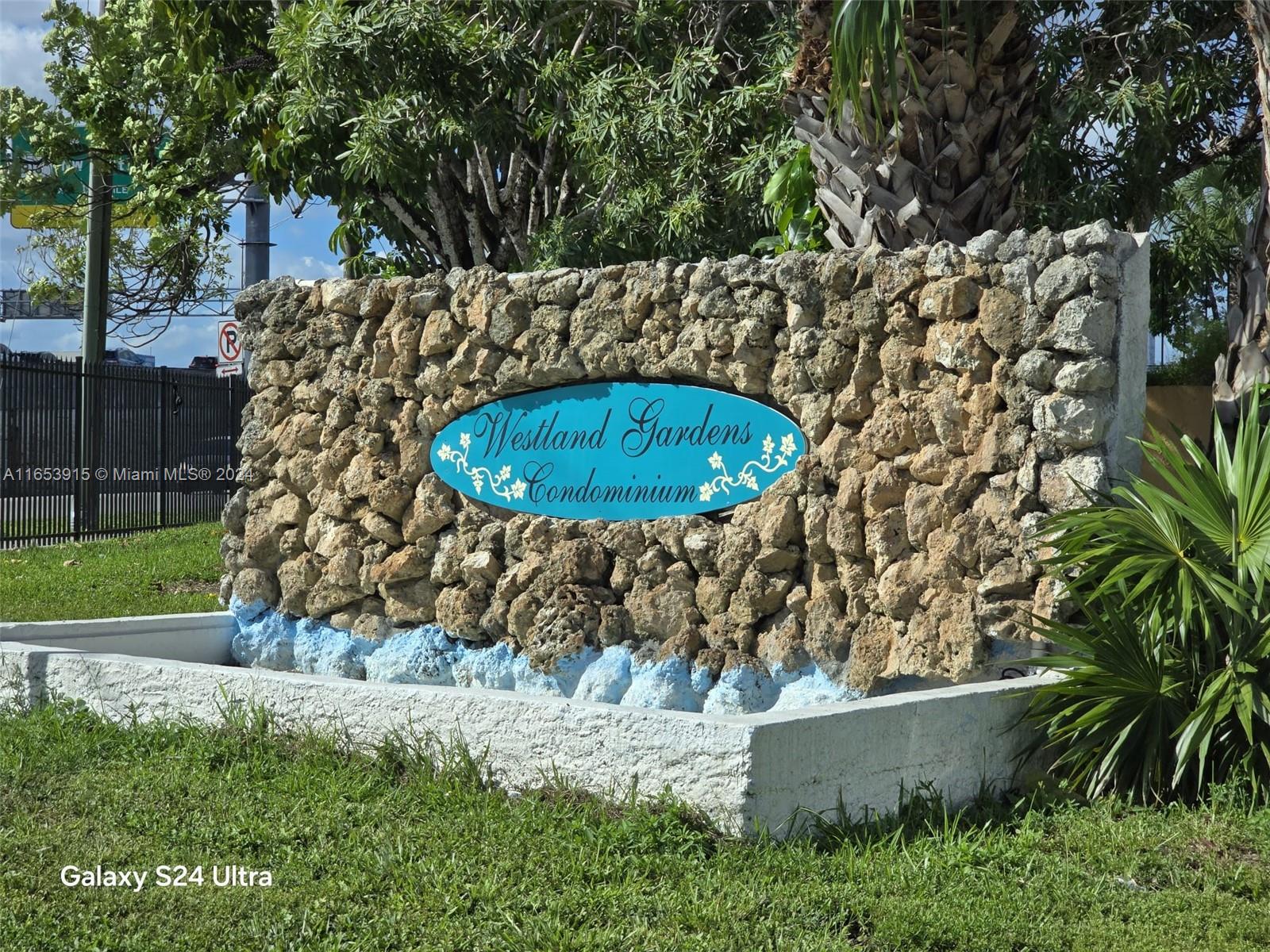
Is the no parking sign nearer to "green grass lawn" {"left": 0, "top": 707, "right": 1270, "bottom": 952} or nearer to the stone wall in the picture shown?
the stone wall

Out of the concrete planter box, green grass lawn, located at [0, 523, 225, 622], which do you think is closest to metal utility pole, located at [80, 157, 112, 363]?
green grass lawn, located at [0, 523, 225, 622]

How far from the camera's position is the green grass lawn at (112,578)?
37.7 feet

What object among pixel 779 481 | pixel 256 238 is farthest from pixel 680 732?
pixel 256 238

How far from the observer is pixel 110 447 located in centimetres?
1723

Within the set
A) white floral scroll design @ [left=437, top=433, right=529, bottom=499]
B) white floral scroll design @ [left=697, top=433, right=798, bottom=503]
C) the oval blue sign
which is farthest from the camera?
white floral scroll design @ [left=437, top=433, right=529, bottom=499]

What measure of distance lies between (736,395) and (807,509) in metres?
0.72

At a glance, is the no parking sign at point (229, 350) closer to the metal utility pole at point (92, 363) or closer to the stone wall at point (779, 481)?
the metal utility pole at point (92, 363)

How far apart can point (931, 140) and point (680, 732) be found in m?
3.74

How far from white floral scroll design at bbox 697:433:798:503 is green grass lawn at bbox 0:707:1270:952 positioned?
2.00 meters

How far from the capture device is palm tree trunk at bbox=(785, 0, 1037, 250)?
287 inches

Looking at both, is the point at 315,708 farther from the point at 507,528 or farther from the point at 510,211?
the point at 510,211

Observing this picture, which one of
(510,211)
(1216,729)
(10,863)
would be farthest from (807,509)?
(510,211)

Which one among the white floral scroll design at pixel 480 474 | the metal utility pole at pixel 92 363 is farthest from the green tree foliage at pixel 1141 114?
the metal utility pole at pixel 92 363

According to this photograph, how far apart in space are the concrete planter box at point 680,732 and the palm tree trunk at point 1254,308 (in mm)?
1779
